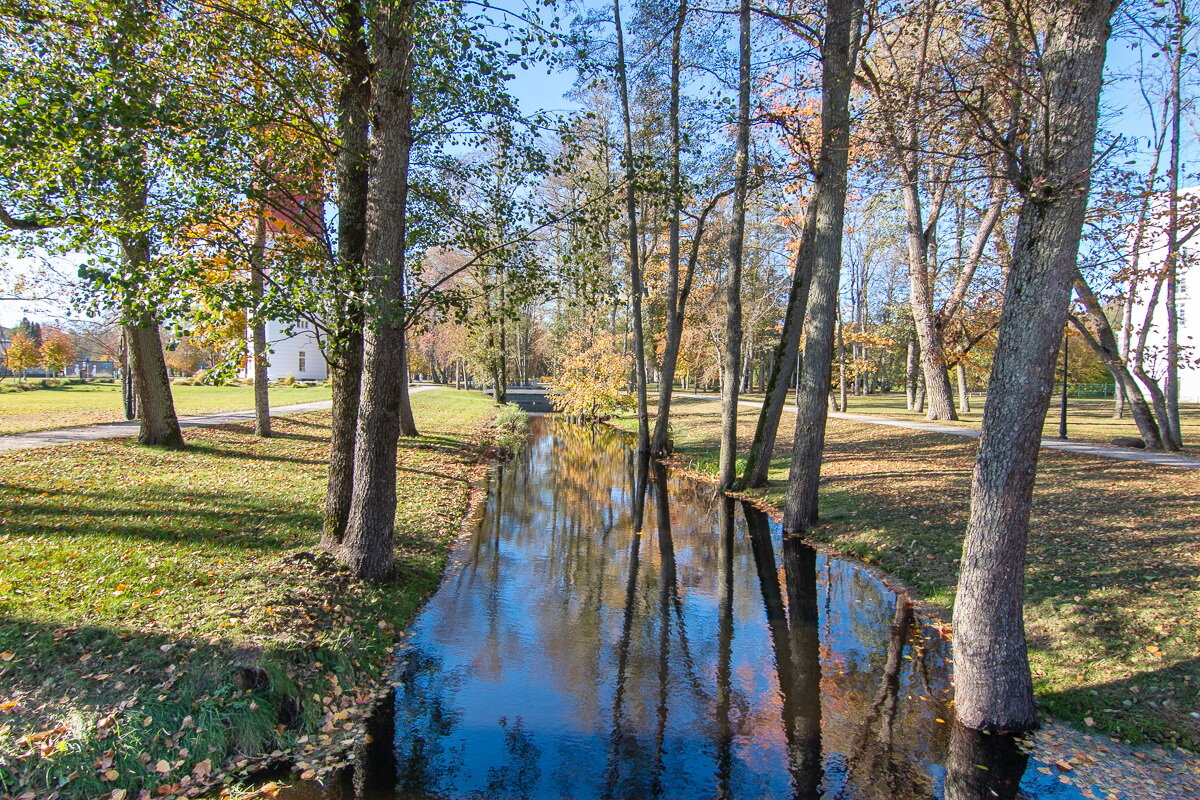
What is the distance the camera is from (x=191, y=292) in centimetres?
502

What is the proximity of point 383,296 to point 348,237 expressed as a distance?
1772mm

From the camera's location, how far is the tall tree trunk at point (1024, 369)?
4309 millimetres

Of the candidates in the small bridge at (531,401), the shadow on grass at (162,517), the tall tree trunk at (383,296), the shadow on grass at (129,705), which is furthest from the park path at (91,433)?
the small bridge at (531,401)

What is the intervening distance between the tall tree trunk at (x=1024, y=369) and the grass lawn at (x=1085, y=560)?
34.3 inches

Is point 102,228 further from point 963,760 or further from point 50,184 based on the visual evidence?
point 963,760

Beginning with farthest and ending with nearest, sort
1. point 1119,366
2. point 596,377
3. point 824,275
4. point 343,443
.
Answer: point 596,377 < point 1119,366 < point 824,275 < point 343,443

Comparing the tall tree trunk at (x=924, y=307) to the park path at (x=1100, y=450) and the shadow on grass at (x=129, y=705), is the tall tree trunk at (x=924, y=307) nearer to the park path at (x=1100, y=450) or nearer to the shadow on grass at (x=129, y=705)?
the park path at (x=1100, y=450)

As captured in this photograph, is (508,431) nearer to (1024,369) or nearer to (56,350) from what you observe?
(1024,369)

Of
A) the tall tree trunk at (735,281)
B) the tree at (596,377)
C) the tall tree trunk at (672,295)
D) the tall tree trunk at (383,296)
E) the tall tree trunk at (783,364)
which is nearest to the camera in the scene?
the tall tree trunk at (383,296)

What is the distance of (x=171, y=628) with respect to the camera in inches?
197

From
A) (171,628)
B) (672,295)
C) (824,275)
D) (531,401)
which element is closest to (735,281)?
(824,275)

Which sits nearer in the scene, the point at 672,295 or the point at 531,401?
the point at 672,295

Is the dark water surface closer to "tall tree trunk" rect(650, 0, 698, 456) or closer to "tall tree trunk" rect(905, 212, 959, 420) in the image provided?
"tall tree trunk" rect(650, 0, 698, 456)

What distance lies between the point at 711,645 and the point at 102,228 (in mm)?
6482
